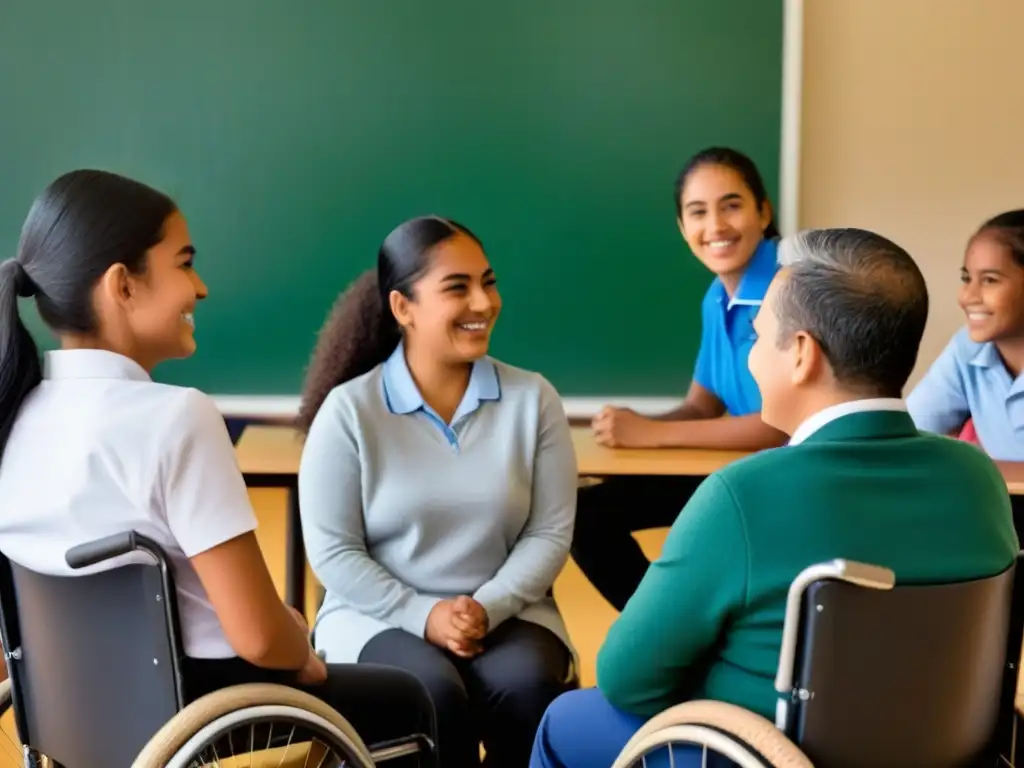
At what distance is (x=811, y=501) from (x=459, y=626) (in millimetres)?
802

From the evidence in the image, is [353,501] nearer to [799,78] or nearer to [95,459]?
[95,459]

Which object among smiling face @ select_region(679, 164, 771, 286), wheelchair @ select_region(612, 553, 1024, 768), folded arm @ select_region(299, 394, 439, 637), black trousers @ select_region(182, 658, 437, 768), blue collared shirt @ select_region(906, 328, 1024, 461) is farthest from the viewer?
smiling face @ select_region(679, 164, 771, 286)

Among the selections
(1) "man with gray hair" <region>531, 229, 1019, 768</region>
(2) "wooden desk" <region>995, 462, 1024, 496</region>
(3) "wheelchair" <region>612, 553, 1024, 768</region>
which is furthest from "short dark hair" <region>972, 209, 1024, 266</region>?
(3) "wheelchair" <region>612, 553, 1024, 768</region>

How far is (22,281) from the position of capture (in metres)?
1.31

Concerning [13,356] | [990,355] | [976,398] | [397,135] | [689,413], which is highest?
[397,135]

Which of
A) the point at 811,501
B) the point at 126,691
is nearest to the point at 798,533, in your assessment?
the point at 811,501

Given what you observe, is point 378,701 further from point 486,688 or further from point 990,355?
point 990,355

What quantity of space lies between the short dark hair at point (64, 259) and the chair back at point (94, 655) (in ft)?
0.71

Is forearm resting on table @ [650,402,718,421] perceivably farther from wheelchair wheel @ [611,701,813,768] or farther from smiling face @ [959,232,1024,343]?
wheelchair wheel @ [611,701,813,768]

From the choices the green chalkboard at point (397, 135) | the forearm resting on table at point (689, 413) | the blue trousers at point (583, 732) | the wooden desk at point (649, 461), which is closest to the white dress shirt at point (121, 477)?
the blue trousers at point (583, 732)

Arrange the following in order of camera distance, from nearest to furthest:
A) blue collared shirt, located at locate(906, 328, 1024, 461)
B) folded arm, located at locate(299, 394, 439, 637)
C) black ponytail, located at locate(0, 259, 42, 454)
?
1. black ponytail, located at locate(0, 259, 42, 454)
2. folded arm, located at locate(299, 394, 439, 637)
3. blue collared shirt, located at locate(906, 328, 1024, 461)

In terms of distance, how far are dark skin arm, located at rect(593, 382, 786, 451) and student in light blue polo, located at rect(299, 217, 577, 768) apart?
0.41m

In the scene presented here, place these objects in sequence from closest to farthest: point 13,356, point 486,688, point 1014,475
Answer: point 13,356, point 486,688, point 1014,475

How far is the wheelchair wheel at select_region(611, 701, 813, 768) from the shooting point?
103 cm
